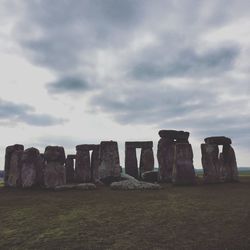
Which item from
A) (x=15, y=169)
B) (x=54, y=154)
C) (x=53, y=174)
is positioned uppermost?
(x=54, y=154)

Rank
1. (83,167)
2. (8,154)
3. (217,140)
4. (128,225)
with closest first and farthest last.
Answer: (128,225), (217,140), (8,154), (83,167)

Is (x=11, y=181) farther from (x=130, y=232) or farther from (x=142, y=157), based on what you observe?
(x=130, y=232)

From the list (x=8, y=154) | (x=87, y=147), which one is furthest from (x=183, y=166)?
(x=8, y=154)

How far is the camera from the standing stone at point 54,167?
1348 cm

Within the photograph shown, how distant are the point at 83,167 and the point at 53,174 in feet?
15.3

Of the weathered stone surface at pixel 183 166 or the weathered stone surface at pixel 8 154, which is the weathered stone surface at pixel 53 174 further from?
the weathered stone surface at pixel 183 166

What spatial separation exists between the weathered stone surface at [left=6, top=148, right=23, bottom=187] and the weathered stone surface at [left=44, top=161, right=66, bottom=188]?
2120 mm

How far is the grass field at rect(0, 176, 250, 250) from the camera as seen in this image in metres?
4.65

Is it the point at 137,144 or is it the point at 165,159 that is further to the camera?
the point at 137,144

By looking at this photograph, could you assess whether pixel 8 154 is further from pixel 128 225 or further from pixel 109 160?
pixel 128 225

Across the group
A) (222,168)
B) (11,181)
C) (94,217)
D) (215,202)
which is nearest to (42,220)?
(94,217)

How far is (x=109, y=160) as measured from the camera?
57.8 feet

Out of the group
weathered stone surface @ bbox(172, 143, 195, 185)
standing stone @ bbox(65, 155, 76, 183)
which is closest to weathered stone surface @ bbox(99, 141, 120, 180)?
standing stone @ bbox(65, 155, 76, 183)

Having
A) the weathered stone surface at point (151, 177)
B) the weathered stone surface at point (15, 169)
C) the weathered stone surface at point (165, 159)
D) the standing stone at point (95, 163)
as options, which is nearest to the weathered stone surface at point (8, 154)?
the weathered stone surface at point (15, 169)
